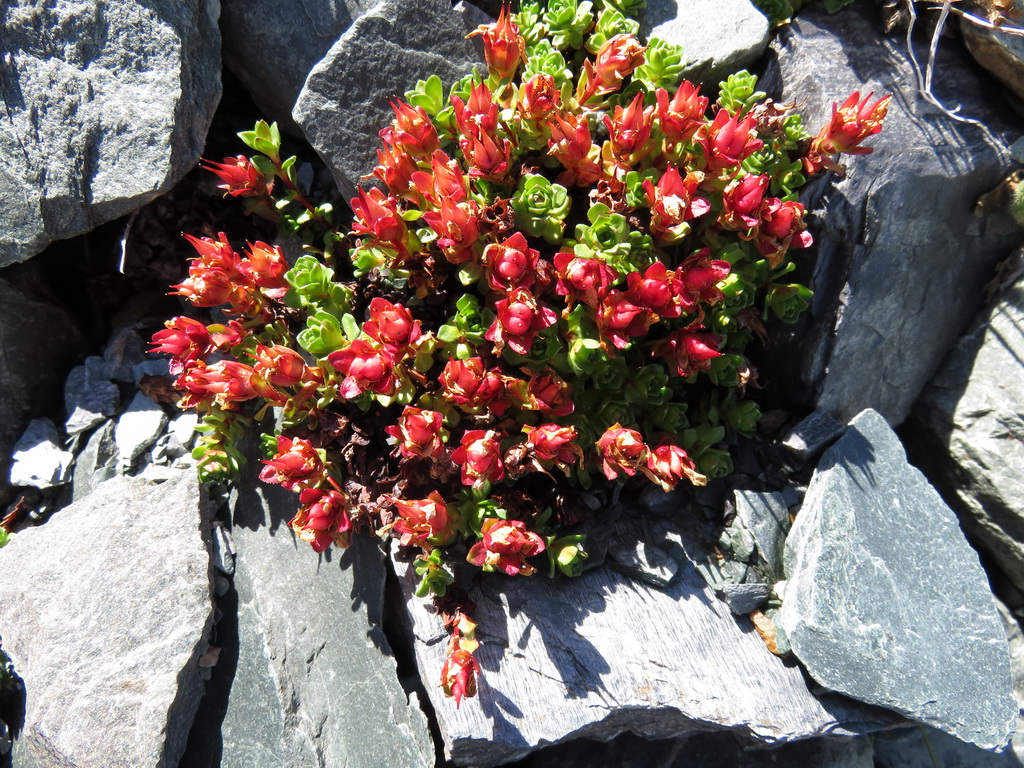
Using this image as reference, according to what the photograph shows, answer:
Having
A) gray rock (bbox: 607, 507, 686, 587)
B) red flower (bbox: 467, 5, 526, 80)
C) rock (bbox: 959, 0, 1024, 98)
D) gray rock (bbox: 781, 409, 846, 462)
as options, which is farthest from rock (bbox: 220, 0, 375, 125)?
gray rock (bbox: 781, 409, 846, 462)

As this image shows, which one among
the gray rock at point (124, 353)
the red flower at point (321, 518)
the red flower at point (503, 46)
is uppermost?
the red flower at point (503, 46)

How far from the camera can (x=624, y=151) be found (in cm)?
286

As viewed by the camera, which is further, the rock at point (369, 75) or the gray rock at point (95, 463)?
the gray rock at point (95, 463)

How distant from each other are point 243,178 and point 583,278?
1706mm

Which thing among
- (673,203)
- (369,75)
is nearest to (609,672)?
(673,203)

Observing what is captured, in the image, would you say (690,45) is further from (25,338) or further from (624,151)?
(25,338)

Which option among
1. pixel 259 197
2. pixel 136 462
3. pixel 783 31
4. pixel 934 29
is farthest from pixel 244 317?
pixel 934 29

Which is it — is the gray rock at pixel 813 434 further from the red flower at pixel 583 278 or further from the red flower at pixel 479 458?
the red flower at pixel 479 458

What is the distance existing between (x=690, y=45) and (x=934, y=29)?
3.77ft

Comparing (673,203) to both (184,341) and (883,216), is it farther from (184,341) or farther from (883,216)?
(184,341)

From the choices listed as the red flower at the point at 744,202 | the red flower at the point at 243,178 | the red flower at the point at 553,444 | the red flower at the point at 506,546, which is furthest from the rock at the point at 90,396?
the red flower at the point at 744,202

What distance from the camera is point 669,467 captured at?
9.11 feet

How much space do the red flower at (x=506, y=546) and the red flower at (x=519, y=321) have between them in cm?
67

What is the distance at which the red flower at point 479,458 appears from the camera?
8.57ft
